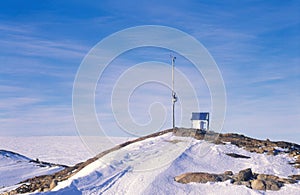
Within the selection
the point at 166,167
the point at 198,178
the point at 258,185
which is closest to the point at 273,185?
the point at 258,185

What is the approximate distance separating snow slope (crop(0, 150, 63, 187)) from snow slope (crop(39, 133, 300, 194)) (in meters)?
9.96

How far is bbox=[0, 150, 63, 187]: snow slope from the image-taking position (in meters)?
36.1

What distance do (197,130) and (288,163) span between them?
9.96 m

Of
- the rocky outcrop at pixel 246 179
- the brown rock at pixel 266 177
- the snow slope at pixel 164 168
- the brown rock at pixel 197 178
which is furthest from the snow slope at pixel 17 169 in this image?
the brown rock at pixel 266 177

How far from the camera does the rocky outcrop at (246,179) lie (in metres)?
23.9

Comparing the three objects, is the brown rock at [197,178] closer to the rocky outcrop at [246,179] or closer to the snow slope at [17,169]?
the rocky outcrop at [246,179]

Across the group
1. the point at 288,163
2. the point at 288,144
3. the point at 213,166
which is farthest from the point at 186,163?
the point at 288,144

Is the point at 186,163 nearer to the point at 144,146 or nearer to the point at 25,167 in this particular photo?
the point at 144,146

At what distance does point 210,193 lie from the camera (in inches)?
910

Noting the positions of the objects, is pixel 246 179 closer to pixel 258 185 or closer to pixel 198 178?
pixel 258 185

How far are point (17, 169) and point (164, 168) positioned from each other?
19.3 meters

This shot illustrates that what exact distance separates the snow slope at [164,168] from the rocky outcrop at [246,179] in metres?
0.47

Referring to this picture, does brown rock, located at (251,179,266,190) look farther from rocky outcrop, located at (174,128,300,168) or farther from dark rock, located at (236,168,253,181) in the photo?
rocky outcrop, located at (174,128,300,168)

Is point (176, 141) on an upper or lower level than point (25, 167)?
upper
